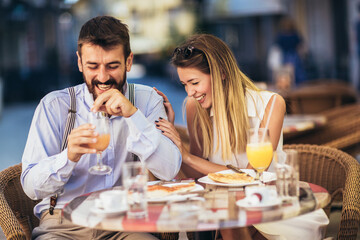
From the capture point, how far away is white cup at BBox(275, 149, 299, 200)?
Result: 1.93 metres

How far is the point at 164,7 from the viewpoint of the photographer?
29531 millimetres

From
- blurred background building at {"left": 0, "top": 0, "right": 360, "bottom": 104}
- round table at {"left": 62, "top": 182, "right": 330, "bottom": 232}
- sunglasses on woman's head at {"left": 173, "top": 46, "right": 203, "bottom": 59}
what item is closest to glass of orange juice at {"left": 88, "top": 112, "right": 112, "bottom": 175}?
round table at {"left": 62, "top": 182, "right": 330, "bottom": 232}

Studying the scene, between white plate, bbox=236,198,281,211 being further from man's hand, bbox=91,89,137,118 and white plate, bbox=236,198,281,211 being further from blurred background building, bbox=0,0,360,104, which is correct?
blurred background building, bbox=0,0,360,104

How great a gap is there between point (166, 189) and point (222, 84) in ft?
2.84

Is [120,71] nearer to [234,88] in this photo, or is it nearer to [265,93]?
[234,88]

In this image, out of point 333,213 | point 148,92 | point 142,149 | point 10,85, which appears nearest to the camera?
point 142,149

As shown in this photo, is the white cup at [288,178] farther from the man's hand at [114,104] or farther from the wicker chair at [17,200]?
the wicker chair at [17,200]

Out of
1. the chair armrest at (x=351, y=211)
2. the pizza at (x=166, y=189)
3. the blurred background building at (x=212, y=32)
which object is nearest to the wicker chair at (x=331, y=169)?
the chair armrest at (x=351, y=211)

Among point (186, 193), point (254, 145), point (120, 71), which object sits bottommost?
point (186, 193)

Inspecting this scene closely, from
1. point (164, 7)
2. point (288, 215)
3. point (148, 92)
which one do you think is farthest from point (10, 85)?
point (288, 215)

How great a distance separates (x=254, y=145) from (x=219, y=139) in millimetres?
583

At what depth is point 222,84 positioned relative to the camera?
2.77m

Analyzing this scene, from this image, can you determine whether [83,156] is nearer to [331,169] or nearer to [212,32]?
[331,169]

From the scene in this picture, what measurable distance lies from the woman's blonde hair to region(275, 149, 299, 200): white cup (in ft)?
2.42
